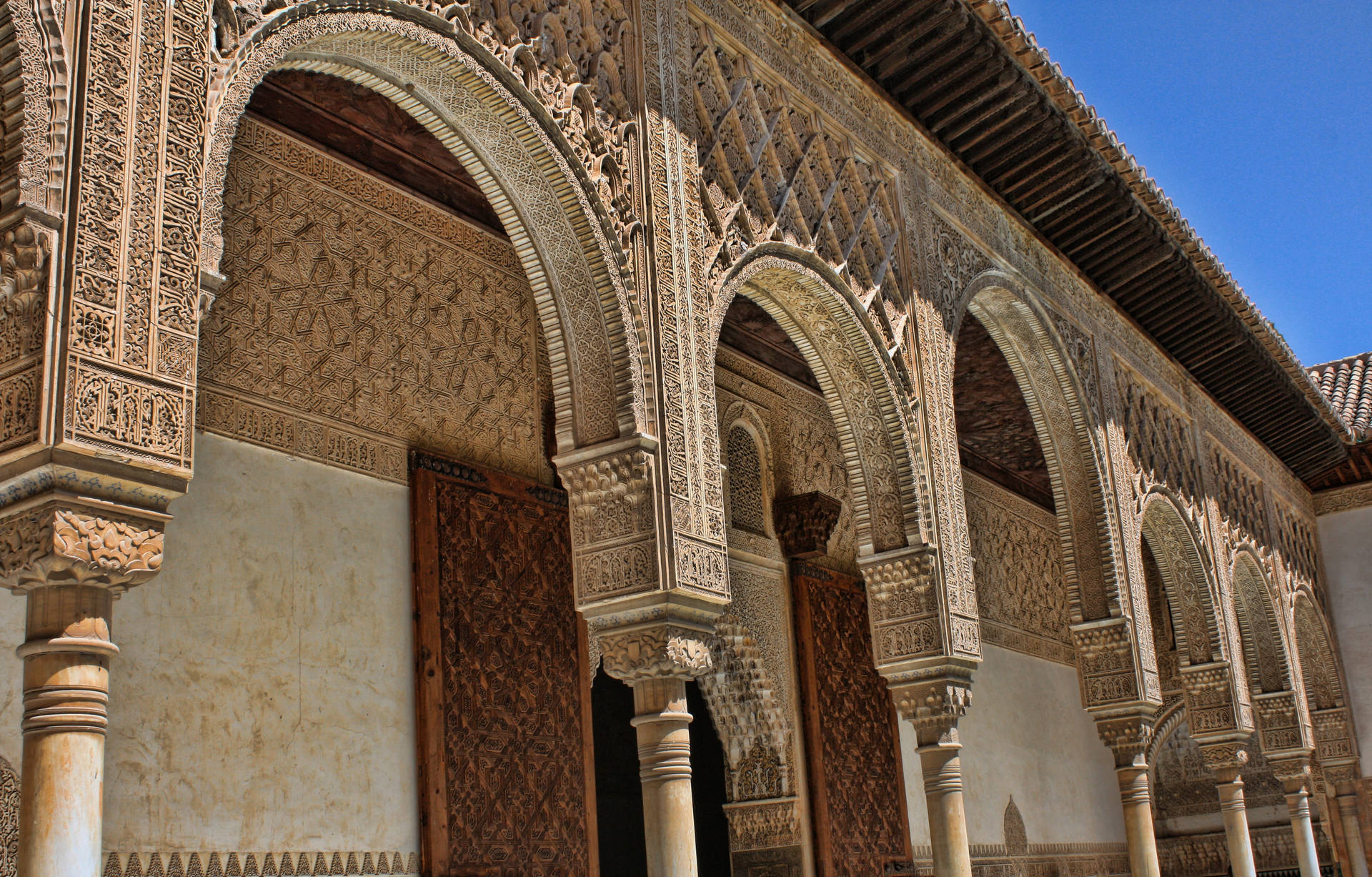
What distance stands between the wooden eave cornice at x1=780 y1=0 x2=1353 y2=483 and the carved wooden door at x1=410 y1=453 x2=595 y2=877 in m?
2.91

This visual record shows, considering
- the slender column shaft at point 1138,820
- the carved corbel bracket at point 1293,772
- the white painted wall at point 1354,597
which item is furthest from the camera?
the white painted wall at point 1354,597

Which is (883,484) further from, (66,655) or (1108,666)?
(66,655)

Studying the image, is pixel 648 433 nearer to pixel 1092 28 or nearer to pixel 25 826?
pixel 25 826

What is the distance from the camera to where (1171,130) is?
2441 cm

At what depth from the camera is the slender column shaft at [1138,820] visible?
28.7 ft

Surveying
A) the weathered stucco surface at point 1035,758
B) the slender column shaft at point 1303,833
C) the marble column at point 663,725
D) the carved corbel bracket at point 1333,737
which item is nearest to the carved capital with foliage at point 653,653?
the marble column at point 663,725

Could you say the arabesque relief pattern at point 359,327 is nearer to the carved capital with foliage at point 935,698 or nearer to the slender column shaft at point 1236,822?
the carved capital with foliage at point 935,698

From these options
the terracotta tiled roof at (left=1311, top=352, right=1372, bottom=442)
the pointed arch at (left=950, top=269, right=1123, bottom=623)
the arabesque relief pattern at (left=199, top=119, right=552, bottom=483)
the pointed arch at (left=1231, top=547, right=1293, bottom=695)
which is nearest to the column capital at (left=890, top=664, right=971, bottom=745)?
the arabesque relief pattern at (left=199, top=119, right=552, bottom=483)

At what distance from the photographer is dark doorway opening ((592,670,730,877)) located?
8258 millimetres

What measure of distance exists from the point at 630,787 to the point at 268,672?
3411mm

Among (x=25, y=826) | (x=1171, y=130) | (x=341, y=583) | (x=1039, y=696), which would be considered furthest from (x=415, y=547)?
(x=1171, y=130)

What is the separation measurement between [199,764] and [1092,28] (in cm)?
2794

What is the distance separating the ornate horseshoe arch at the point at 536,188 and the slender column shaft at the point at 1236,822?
7.91 m

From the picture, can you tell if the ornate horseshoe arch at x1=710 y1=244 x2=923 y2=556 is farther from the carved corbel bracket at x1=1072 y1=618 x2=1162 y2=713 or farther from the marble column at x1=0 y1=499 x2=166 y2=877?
the marble column at x1=0 y1=499 x2=166 y2=877
